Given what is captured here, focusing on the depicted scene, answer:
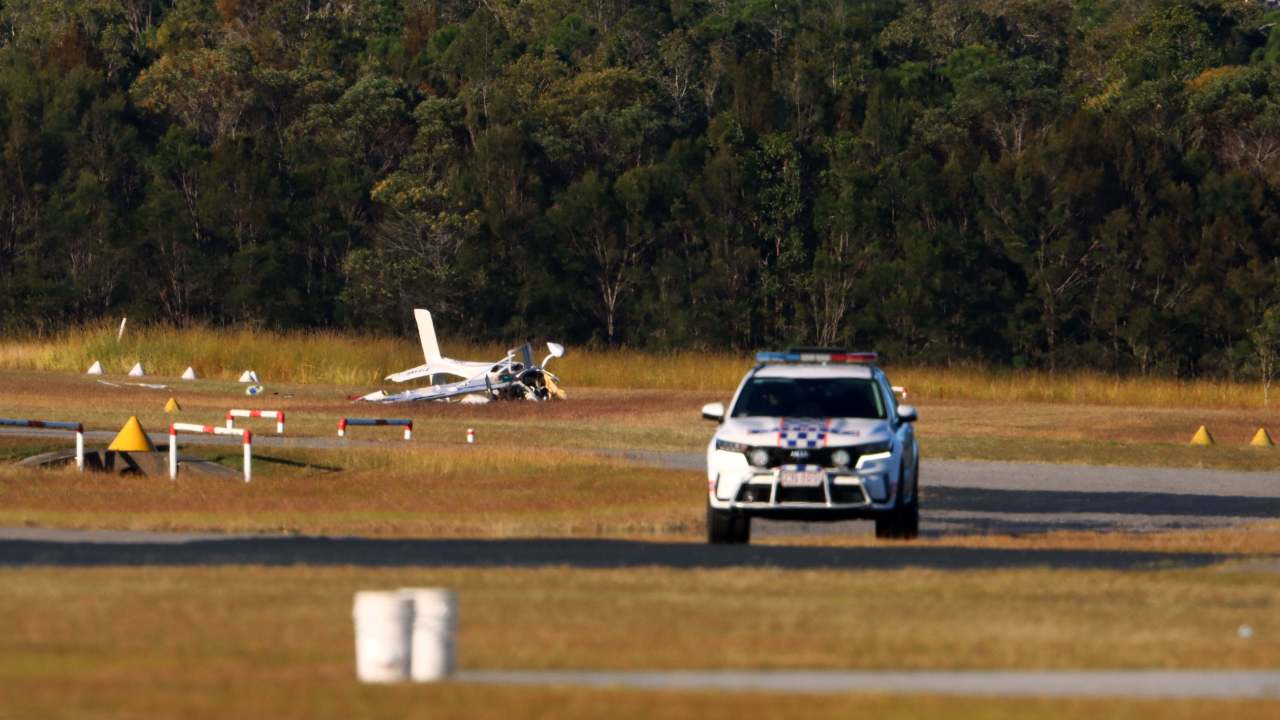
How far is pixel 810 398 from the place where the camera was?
70.5 ft

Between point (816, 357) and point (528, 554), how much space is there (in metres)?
4.47

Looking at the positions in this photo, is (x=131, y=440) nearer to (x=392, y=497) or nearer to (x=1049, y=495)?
(x=392, y=497)

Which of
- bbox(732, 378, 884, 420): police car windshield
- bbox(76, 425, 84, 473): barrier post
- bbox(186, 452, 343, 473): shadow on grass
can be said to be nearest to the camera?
bbox(732, 378, 884, 420): police car windshield

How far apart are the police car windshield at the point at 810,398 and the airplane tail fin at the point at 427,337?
3372 cm

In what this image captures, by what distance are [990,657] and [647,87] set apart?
263 feet

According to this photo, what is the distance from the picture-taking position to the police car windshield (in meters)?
21.2

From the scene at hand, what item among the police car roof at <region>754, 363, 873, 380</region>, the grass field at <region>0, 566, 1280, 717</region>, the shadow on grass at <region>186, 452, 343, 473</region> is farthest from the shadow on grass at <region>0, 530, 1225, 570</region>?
the shadow on grass at <region>186, 452, 343, 473</region>

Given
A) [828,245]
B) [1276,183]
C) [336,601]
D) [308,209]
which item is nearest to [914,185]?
[828,245]

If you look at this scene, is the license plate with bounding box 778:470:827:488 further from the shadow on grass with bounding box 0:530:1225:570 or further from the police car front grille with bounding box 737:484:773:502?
the shadow on grass with bounding box 0:530:1225:570

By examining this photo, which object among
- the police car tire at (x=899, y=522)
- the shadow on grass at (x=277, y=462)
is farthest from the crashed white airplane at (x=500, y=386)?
the police car tire at (x=899, y=522)

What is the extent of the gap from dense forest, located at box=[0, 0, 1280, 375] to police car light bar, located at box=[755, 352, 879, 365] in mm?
51787

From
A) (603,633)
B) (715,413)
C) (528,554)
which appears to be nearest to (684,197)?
(715,413)

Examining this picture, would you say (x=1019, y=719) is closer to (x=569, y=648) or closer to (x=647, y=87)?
(x=569, y=648)

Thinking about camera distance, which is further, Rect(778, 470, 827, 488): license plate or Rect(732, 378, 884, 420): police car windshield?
Rect(732, 378, 884, 420): police car windshield
